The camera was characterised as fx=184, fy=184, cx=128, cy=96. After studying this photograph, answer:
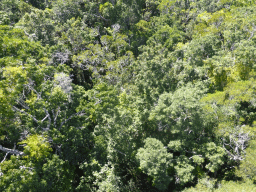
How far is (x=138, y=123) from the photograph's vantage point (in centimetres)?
1781

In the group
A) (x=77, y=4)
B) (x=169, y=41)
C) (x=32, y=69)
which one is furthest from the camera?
(x=77, y=4)

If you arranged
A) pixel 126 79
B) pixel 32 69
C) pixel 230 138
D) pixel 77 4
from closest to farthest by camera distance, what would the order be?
pixel 32 69, pixel 230 138, pixel 126 79, pixel 77 4

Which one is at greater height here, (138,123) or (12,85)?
(12,85)

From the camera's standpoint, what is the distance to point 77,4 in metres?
36.8

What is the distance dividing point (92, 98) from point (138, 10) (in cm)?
2579

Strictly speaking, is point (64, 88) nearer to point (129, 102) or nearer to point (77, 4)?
point (129, 102)

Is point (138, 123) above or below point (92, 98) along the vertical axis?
below

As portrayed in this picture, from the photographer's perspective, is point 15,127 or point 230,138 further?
point 230,138

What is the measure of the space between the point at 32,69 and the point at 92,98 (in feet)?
21.8

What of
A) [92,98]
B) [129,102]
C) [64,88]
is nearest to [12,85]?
[64,88]

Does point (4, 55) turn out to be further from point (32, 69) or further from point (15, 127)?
point (15, 127)

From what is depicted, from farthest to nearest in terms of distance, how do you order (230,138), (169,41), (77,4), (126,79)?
(77,4)
(169,41)
(126,79)
(230,138)

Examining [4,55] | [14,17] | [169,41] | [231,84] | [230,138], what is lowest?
[230,138]

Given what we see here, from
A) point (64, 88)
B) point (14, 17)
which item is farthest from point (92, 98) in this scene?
point (14, 17)
